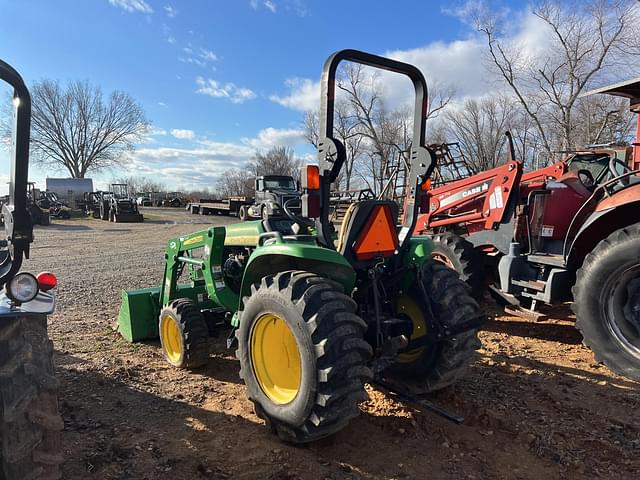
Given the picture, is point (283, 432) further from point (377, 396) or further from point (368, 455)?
point (377, 396)

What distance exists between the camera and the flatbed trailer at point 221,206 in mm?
29047

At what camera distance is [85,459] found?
9.22 feet

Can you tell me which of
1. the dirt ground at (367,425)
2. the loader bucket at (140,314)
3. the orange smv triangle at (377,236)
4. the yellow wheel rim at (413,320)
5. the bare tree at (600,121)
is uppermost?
the bare tree at (600,121)

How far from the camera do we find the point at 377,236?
322 cm

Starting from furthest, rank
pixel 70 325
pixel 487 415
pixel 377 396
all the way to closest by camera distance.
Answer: pixel 70 325
pixel 377 396
pixel 487 415

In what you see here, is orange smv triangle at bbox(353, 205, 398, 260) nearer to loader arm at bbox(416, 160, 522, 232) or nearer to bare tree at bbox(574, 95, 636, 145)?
loader arm at bbox(416, 160, 522, 232)

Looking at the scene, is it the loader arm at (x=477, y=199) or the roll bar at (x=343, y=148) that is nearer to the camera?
the roll bar at (x=343, y=148)

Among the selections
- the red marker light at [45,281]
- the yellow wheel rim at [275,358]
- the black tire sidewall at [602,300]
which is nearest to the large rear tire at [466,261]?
the black tire sidewall at [602,300]

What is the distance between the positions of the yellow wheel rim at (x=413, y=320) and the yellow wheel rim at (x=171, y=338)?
2.08 m

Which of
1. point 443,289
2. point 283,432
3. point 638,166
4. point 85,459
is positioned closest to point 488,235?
point 638,166

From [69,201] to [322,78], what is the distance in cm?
3776

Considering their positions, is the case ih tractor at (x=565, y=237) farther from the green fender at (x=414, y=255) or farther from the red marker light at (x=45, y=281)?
the red marker light at (x=45, y=281)

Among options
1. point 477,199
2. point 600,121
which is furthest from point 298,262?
point 600,121

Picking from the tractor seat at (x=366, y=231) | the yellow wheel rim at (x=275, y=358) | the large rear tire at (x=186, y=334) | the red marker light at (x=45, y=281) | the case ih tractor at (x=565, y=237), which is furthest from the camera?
the case ih tractor at (x=565, y=237)
